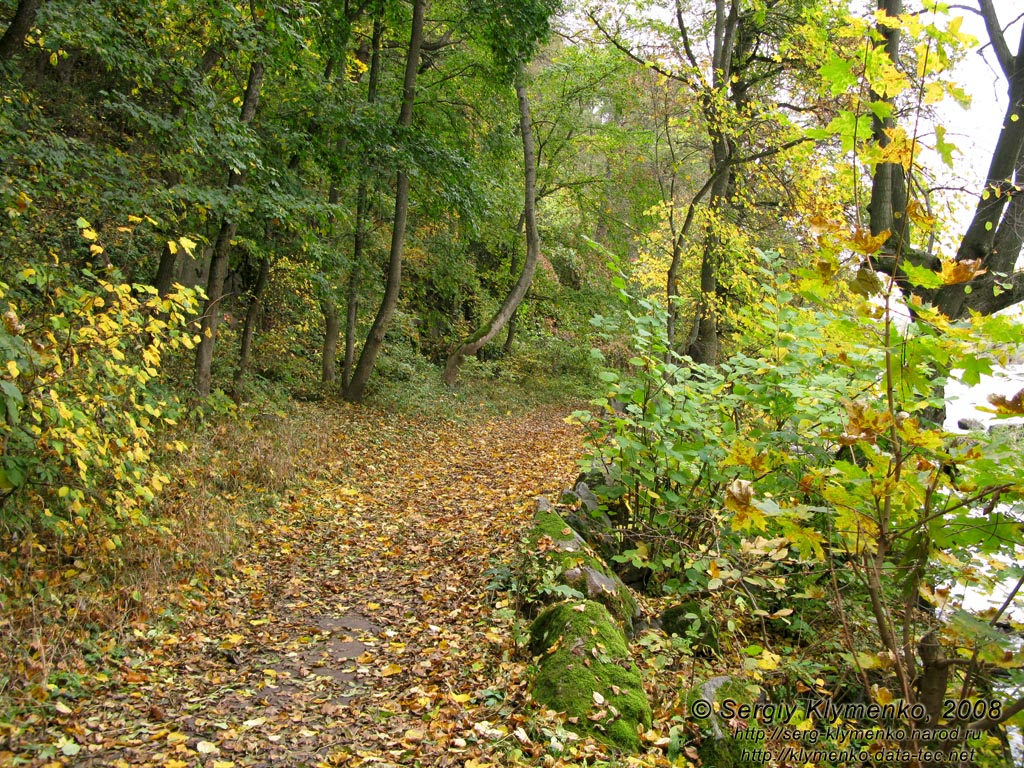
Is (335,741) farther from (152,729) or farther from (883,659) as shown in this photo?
(883,659)

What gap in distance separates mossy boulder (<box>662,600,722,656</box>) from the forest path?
128cm

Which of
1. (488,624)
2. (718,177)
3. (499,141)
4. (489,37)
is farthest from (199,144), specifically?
(718,177)

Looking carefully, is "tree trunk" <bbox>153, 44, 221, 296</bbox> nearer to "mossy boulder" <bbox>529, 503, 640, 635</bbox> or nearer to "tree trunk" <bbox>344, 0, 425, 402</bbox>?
"tree trunk" <bbox>344, 0, 425, 402</bbox>

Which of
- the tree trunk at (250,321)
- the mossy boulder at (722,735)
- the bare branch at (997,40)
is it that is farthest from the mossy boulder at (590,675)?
the tree trunk at (250,321)

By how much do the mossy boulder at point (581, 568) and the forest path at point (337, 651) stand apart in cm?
53

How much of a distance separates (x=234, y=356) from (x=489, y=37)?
7362 millimetres

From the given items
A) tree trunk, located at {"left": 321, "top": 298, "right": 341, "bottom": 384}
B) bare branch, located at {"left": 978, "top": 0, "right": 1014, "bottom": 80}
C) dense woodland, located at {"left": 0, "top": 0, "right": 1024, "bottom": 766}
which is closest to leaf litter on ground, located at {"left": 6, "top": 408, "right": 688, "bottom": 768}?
dense woodland, located at {"left": 0, "top": 0, "right": 1024, "bottom": 766}

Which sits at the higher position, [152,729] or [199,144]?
[199,144]

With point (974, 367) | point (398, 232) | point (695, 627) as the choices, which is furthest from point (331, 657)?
point (398, 232)

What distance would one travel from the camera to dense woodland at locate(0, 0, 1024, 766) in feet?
9.07

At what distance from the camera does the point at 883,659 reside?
2.79 meters

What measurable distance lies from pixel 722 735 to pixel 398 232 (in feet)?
34.8

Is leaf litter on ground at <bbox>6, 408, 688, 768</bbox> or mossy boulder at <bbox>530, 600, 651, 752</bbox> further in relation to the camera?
mossy boulder at <bbox>530, 600, 651, 752</bbox>

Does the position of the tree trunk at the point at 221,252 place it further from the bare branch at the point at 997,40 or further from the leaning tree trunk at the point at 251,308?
the bare branch at the point at 997,40
